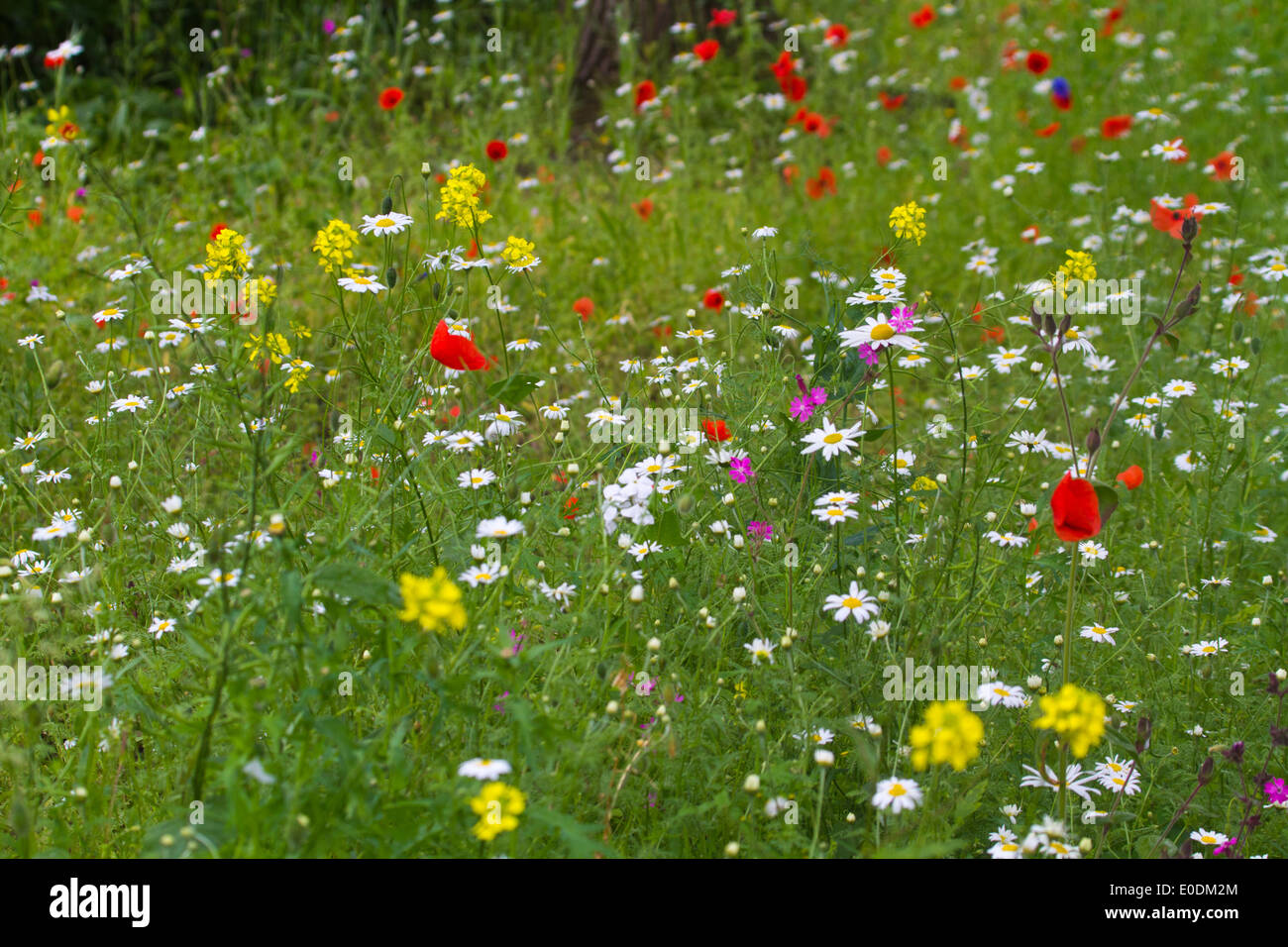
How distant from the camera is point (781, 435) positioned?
6.95 feet

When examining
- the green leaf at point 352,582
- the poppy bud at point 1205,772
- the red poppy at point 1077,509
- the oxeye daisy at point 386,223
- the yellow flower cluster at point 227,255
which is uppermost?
the oxeye daisy at point 386,223

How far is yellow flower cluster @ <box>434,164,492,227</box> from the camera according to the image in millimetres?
2176

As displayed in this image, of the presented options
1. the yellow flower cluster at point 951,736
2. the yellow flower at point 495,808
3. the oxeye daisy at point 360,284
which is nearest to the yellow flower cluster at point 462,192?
the oxeye daisy at point 360,284

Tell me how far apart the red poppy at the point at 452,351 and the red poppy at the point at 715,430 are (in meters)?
0.45

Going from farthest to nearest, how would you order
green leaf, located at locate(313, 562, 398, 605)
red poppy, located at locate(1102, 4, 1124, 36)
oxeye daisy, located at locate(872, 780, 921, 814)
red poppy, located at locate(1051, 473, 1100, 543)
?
red poppy, located at locate(1102, 4, 1124, 36) → red poppy, located at locate(1051, 473, 1100, 543) → oxeye daisy, located at locate(872, 780, 921, 814) → green leaf, located at locate(313, 562, 398, 605)

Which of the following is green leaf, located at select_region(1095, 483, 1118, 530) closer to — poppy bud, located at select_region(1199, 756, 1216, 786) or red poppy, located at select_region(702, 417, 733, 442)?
poppy bud, located at select_region(1199, 756, 1216, 786)

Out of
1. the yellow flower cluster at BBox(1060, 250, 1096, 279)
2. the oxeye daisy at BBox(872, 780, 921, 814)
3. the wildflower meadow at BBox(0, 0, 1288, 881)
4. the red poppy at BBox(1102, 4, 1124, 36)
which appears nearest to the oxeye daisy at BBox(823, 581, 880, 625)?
the wildflower meadow at BBox(0, 0, 1288, 881)

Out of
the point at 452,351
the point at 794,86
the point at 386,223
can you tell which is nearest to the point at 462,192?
the point at 386,223

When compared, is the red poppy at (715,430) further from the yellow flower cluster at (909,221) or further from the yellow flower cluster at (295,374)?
the yellow flower cluster at (295,374)

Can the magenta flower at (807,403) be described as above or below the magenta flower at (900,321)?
below

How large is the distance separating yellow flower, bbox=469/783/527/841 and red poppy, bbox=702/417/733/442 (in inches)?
38.2

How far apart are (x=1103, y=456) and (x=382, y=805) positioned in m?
2.54

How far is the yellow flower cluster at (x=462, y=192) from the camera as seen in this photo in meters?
2.18
